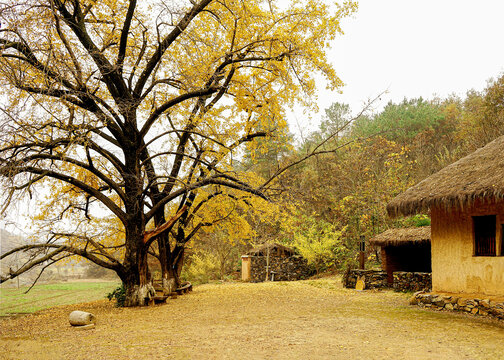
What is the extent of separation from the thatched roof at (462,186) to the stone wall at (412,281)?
4177 mm

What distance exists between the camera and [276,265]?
22.8 metres

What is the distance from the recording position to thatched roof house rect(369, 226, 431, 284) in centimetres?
1406

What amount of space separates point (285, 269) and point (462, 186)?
48.3 feet

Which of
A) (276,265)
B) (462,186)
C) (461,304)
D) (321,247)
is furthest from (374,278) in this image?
(276,265)

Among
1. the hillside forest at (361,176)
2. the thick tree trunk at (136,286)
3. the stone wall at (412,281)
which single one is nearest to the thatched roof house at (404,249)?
the stone wall at (412,281)

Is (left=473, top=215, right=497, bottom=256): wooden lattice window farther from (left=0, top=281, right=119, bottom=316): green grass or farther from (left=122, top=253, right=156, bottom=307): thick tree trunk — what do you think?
(left=0, top=281, right=119, bottom=316): green grass

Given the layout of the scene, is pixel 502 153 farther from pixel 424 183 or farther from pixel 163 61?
pixel 163 61

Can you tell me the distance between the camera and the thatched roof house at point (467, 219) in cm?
861

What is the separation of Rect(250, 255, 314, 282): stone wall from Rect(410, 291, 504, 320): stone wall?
12315 mm

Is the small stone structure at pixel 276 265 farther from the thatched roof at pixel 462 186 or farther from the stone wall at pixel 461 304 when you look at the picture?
the thatched roof at pixel 462 186

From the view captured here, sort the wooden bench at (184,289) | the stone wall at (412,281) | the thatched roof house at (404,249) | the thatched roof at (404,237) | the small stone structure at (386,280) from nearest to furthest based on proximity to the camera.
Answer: the stone wall at (412,281)
the small stone structure at (386,280)
the thatched roof at (404,237)
the thatched roof house at (404,249)
the wooden bench at (184,289)

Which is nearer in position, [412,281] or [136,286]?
[136,286]

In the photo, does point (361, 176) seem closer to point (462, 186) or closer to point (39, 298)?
point (462, 186)

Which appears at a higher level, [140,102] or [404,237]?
[140,102]
